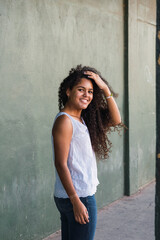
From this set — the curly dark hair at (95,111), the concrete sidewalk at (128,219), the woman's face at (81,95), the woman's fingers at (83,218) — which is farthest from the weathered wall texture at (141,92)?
the woman's fingers at (83,218)

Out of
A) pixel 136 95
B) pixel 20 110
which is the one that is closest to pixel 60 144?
pixel 20 110

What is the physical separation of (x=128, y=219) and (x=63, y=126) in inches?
128

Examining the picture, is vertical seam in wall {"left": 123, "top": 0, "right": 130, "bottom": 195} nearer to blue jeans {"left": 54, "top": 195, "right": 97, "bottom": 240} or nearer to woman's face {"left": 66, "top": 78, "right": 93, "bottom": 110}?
woman's face {"left": 66, "top": 78, "right": 93, "bottom": 110}

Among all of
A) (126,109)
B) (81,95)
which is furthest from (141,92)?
(81,95)

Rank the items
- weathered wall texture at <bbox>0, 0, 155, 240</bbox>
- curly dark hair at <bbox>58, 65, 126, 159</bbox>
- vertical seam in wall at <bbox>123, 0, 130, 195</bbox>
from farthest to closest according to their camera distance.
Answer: vertical seam in wall at <bbox>123, 0, 130, 195</bbox>
weathered wall texture at <bbox>0, 0, 155, 240</bbox>
curly dark hair at <bbox>58, 65, 126, 159</bbox>

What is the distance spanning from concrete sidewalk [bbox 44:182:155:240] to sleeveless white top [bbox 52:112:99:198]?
89.9 inches

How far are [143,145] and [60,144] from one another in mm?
4800

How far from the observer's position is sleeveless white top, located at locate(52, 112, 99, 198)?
8.55 feet

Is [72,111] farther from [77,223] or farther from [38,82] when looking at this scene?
[38,82]

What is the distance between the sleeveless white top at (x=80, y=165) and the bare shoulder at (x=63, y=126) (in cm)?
4

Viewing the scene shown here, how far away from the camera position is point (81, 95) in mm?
2805

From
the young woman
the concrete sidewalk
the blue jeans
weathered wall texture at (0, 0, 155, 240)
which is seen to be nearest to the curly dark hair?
the young woman

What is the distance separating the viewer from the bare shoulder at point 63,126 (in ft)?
8.45

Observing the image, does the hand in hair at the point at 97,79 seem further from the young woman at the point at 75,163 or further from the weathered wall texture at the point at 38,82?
the weathered wall texture at the point at 38,82
